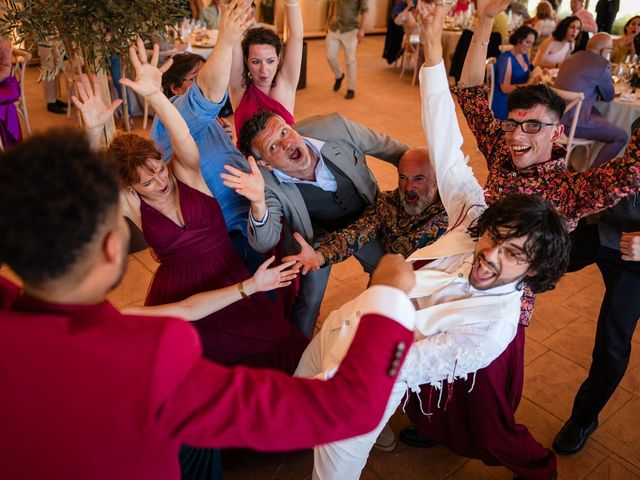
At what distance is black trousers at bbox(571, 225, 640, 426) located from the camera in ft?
7.00

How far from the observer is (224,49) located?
2.18 m

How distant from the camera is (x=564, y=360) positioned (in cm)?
295

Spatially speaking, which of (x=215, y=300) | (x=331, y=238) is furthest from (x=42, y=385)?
(x=331, y=238)

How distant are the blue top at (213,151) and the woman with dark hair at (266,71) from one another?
1.50ft

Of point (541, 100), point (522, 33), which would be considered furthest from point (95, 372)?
point (522, 33)

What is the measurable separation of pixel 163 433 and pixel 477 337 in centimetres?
109

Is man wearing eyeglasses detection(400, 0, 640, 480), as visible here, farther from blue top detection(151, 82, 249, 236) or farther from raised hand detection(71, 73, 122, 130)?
raised hand detection(71, 73, 122, 130)

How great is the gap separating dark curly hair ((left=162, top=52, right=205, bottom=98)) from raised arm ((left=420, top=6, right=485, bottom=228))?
4.41 feet

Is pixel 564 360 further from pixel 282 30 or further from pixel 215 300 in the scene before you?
pixel 282 30

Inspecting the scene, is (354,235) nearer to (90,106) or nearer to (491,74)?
(90,106)

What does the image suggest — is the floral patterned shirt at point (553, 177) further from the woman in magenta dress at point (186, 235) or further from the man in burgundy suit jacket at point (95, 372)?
the man in burgundy suit jacket at point (95, 372)

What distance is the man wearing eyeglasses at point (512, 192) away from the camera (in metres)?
1.90

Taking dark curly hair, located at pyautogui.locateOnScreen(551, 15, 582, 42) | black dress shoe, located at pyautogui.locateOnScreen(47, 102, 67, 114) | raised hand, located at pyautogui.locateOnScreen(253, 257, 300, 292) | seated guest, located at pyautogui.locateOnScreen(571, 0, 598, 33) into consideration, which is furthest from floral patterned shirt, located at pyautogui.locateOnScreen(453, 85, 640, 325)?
seated guest, located at pyautogui.locateOnScreen(571, 0, 598, 33)

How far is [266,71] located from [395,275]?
2.15 m
